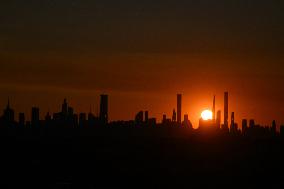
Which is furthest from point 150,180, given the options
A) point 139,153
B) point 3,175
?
point 3,175

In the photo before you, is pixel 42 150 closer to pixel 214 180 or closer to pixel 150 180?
pixel 150 180

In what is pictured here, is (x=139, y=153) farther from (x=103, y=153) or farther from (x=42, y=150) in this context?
(x=42, y=150)

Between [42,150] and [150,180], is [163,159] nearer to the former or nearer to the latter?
[150,180]

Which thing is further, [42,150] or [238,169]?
[42,150]

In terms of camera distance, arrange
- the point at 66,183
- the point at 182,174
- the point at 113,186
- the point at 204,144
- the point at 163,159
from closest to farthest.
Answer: the point at 66,183, the point at 113,186, the point at 182,174, the point at 163,159, the point at 204,144

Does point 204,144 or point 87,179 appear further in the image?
point 204,144

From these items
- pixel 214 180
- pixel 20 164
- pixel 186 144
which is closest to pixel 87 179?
pixel 20 164

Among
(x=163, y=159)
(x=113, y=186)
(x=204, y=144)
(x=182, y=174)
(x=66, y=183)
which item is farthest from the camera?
(x=204, y=144)
